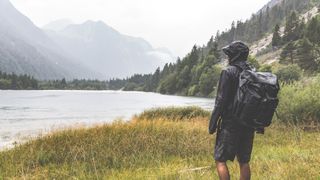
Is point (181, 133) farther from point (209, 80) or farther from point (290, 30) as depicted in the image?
point (290, 30)

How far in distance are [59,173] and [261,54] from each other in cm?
14899

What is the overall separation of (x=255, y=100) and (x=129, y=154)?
8.64m

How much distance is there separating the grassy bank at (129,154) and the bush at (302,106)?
5.03 metres

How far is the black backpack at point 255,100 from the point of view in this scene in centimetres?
676

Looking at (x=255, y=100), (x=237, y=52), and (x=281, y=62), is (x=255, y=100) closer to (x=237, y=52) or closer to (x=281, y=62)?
(x=237, y=52)

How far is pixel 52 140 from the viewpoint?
15008 millimetres

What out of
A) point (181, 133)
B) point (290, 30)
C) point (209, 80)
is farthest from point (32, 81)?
point (181, 133)

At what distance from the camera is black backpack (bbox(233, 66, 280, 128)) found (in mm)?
6758

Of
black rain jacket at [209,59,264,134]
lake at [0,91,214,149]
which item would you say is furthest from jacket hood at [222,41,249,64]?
lake at [0,91,214,149]

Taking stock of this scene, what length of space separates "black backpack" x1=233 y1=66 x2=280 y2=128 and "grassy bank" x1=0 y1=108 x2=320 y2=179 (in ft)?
11.1

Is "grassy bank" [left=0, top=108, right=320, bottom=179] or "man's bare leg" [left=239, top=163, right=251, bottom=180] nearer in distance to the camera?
"man's bare leg" [left=239, top=163, right=251, bottom=180]

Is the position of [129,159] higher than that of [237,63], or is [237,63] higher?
[237,63]

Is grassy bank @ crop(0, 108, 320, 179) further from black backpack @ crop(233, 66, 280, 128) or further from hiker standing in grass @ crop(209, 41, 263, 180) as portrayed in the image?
black backpack @ crop(233, 66, 280, 128)

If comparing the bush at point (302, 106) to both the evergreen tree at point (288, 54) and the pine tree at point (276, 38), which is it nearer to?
the evergreen tree at point (288, 54)
